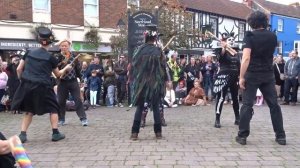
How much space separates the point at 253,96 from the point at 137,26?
24.1 feet

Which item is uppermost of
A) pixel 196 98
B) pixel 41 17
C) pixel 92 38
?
pixel 41 17

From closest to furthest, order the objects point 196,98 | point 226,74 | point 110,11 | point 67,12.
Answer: point 226,74 < point 196,98 < point 67,12 < point 110,11

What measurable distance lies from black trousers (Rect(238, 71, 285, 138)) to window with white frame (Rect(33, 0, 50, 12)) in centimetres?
1866

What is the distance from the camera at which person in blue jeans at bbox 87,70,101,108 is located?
13453mm

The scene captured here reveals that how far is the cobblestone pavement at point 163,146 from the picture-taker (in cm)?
527

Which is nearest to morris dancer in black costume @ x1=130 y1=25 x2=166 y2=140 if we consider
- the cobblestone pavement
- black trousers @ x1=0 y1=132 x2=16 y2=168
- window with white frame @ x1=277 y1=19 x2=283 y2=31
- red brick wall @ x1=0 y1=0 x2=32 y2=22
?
the cobblestone pavement

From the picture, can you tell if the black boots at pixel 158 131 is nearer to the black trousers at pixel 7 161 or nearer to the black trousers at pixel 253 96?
the black trousers at pixel 253 96

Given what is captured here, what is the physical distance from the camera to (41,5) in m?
23.1

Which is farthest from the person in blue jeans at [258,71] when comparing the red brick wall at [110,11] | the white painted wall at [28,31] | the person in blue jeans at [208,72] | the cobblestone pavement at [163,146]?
the red brick wall at [110,11]

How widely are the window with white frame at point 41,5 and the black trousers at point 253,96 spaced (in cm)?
1866

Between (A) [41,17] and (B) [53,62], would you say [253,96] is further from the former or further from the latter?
(A) [41,17]

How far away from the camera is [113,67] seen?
14.5 metres

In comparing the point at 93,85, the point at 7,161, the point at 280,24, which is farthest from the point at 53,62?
the point at 280,24

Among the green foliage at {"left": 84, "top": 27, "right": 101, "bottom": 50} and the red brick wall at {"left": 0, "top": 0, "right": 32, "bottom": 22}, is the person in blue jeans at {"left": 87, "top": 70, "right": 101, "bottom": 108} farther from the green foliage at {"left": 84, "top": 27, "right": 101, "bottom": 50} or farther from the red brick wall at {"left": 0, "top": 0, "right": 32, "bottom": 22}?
the green foliage at {"left": 84, "top": 27, "right": 101, "bottom": 50}
